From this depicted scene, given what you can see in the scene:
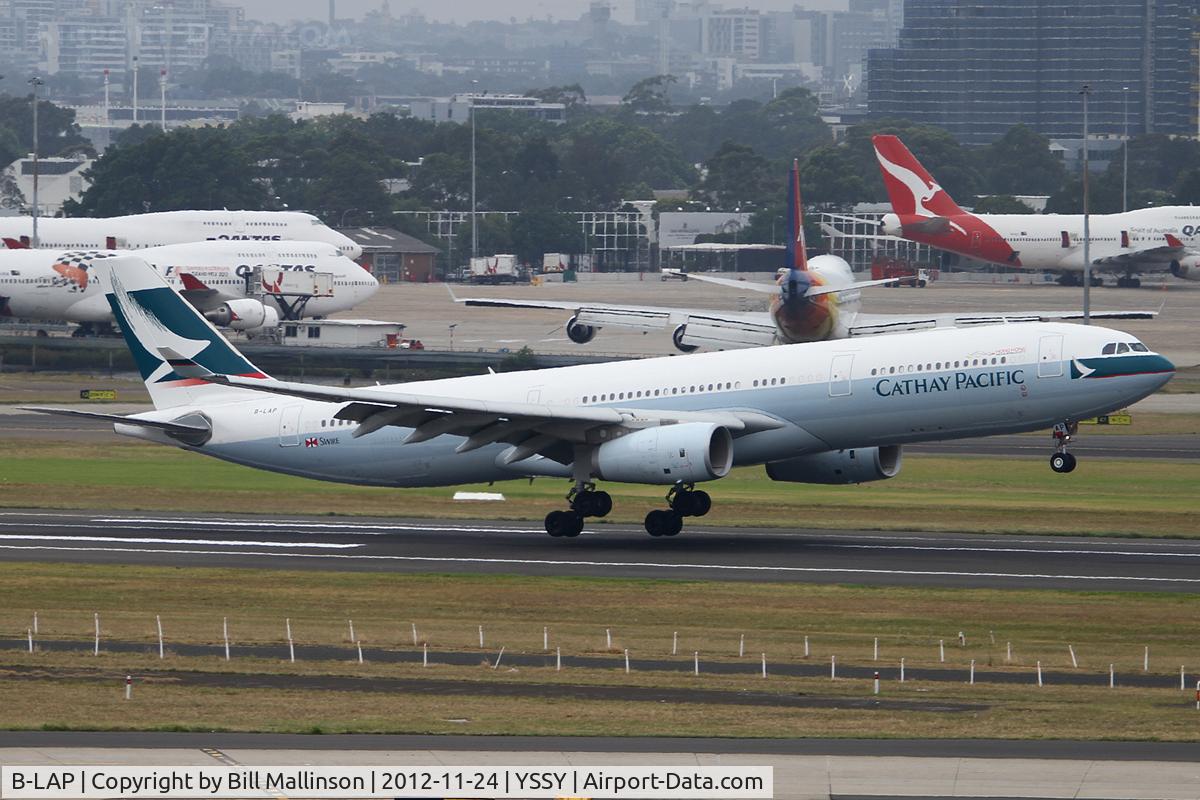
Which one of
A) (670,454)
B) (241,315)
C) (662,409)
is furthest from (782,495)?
(241,315)

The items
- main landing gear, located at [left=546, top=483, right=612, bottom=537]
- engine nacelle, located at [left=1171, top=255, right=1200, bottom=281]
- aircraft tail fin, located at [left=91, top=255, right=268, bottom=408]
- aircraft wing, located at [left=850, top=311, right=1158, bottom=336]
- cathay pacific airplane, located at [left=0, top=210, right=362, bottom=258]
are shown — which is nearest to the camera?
main landing gear, located at [left=546, top=483, right=612, bottom=537]

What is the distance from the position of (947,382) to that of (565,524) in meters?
10.8

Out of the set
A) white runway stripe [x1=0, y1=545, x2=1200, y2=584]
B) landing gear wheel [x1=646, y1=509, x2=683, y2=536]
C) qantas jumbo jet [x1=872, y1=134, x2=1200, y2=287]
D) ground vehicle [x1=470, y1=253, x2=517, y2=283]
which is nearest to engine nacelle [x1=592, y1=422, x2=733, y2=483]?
white runway stripe [x1=0, y1=545, x2=1200, y2=584]

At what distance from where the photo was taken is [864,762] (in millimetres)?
26844

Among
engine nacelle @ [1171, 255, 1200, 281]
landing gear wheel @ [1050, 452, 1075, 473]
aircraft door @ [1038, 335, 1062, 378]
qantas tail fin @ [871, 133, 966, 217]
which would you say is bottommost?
landing gear wheel @ [1050, 452, 1075, 473]

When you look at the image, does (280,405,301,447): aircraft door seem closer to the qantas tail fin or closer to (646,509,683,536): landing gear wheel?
(646,509,683,536): landing gear wheel

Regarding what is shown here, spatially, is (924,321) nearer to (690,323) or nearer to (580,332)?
(690,323)

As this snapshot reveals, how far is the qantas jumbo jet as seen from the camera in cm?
16788

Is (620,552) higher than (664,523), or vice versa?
(664,523)

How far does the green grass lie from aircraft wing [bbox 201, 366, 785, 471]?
7.63 meters

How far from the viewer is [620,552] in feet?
167

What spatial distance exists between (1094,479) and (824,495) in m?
10.7

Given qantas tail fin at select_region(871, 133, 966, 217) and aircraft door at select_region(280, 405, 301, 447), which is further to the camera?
qantas tail fin at select_region(871, 133, 966, 217)

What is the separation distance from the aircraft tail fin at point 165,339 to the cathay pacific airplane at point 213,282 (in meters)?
67.3
